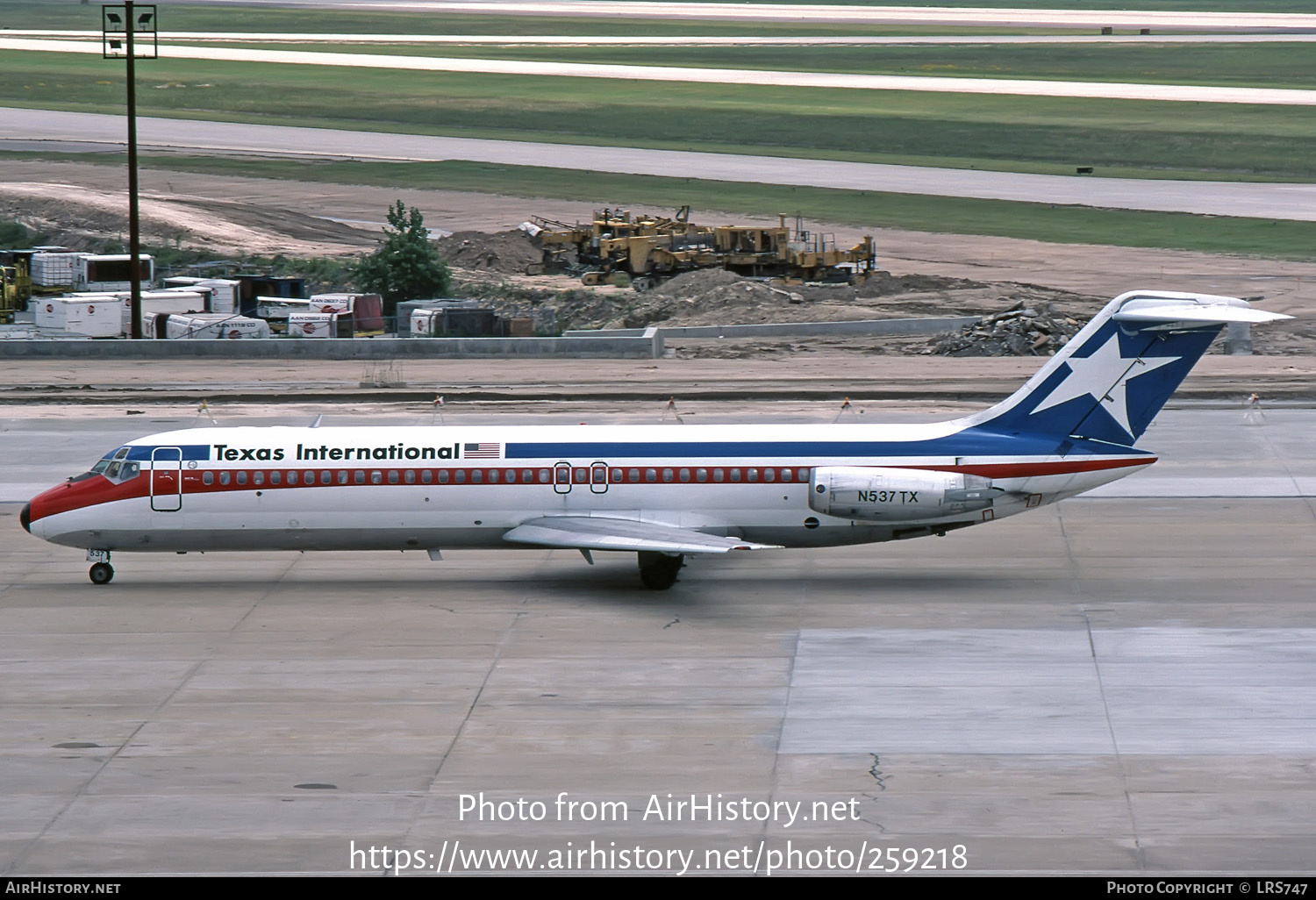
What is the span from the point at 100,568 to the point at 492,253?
42.7 m

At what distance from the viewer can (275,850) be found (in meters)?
18.4

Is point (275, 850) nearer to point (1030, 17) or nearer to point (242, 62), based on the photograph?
point (242, 62)

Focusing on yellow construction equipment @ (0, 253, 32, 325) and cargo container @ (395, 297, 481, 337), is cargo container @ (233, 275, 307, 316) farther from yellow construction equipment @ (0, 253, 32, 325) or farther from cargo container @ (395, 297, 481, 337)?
yellow construction equipment @ (0, 253, 32, 325)

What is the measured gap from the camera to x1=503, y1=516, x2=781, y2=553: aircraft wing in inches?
1120

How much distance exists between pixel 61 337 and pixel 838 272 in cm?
2900

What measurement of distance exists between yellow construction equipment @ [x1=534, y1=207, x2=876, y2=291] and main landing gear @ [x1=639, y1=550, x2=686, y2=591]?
3833cm

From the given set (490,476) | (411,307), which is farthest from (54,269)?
(490,476)

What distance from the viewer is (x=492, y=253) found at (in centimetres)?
7244

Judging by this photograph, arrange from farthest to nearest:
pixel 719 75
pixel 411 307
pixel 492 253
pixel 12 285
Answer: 1. pixel 719 75
2. pixel 492 253
3. pixel 12 285
4. pixel 411 307

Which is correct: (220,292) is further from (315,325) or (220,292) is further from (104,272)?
(315,325)

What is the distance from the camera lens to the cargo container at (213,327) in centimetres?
6100

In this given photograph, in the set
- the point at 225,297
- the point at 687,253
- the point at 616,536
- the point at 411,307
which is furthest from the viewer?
the point at 687,253

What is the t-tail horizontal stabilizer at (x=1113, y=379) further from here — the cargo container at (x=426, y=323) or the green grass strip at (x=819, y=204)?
the green grass strip at (x=819, y=204)

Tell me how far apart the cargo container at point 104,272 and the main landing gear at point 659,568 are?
145 ft
